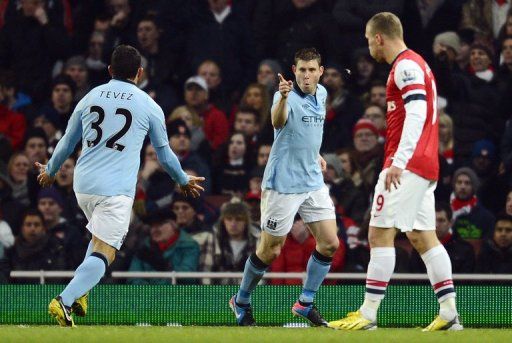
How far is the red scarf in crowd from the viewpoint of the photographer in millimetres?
17391

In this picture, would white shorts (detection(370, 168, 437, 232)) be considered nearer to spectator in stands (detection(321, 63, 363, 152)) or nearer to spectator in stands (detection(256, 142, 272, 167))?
spectator in stands (detection(256, 142, 272, 167))

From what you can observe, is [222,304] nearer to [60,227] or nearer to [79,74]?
[60,227]

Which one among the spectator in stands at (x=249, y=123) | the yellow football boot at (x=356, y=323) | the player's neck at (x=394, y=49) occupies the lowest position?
the yellow football boot at (x=356, y=323)

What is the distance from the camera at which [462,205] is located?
1747 centimetres

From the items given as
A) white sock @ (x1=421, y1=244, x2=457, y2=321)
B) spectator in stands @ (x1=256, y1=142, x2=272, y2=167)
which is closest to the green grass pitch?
white sock @ (x1=421, y1=244, x2=457, y2=321)

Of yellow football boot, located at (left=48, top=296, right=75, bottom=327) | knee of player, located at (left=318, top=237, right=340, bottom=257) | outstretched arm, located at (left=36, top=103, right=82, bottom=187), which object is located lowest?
yellow football boot, located at (left=48, top=296, right=75, bottom=327)

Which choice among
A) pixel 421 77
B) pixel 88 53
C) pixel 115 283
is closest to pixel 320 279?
pixel 421 77

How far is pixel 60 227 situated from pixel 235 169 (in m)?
2.23

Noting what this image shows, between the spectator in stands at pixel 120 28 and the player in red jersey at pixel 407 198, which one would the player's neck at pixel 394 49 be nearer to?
the player in red jersey at pixel 407 198

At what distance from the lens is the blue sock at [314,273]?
1316 centimetres

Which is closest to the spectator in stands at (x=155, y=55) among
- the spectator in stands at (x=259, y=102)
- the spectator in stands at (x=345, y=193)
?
the spectator in stands at (x=259, y=102)

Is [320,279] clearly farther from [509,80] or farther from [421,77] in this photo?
[509,80]

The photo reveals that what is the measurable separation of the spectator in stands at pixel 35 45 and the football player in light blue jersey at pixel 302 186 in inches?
319

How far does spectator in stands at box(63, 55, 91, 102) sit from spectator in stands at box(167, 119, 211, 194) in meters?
2.16
